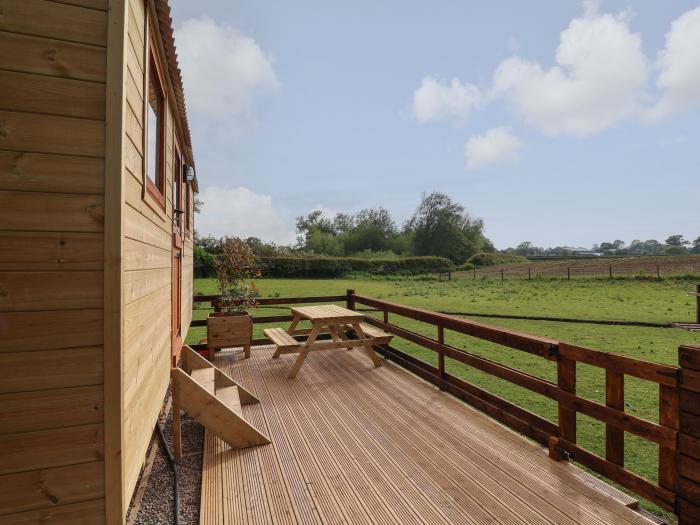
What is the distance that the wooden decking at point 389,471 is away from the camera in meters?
2.01

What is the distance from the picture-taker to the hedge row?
92.2 ft

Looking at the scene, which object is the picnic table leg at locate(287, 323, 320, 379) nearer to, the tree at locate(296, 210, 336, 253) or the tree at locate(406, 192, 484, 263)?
the tree at locate(406, 192, 484, 263)

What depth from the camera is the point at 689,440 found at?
1.77m

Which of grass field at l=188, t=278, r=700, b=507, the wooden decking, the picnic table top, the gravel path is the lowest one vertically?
grass field at l=188, t=278, r=700, b=507

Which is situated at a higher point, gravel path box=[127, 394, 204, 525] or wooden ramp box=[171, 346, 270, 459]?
wooden ramp box=[171, 346, 270, 459]

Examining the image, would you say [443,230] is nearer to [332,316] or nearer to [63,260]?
[332,316]

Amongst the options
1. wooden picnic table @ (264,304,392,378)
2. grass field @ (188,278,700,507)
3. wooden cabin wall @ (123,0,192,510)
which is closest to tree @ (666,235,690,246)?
grass field @ (188,278,700,507)

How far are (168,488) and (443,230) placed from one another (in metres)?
47.4

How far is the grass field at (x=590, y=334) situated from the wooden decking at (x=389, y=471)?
116 cm

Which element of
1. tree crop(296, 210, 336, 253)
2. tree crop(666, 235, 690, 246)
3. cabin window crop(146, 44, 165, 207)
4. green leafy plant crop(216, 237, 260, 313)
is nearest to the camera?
cabin window crop(146, 44, 165, 207)

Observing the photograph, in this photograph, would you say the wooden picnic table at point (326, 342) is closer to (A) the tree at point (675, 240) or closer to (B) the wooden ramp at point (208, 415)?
(B) the wooden ramp at point (208, 415)

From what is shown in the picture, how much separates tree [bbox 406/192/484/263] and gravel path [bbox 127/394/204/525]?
1793 inches

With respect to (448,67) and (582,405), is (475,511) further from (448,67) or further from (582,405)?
(448,67)

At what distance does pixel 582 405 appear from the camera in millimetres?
2365
